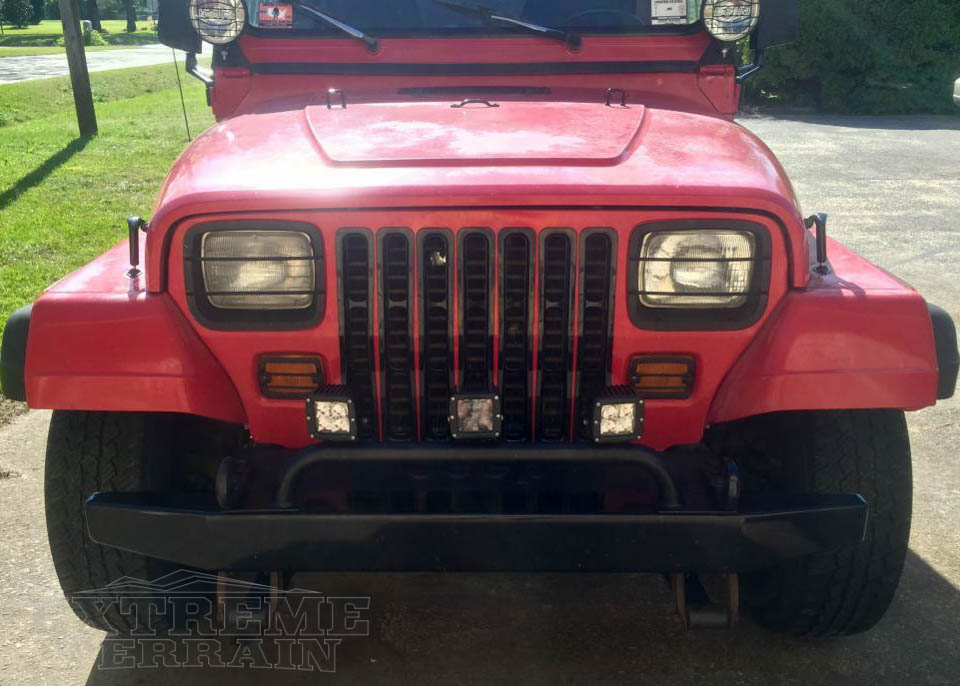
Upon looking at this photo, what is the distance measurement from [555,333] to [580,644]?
107 centimetres

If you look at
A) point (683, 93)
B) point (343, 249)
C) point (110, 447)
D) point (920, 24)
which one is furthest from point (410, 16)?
point (920, 24)

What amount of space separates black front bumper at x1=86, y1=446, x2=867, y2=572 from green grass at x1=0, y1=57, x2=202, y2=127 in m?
14.9

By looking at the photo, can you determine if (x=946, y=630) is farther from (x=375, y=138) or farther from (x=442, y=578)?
(x=375, y=138)

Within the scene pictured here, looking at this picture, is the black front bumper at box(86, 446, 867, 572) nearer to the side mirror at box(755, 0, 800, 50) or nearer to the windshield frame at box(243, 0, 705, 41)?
the windshield frame at box(243, 0, 705, 41)

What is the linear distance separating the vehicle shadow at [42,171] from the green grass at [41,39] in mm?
21774

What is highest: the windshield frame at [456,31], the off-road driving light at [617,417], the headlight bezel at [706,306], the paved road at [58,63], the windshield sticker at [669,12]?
the windshield sticker at [669,12]

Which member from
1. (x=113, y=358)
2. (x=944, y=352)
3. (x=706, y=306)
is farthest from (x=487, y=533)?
(x=944, y=352)

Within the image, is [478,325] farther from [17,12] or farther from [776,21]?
[17,12]

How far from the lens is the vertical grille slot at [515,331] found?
101 inches

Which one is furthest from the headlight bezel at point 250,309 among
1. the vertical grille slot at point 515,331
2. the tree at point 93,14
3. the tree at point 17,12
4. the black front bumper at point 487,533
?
the tree at point 93,14

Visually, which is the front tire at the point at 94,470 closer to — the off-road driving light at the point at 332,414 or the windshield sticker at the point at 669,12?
the off-road driving light at the point at 332,414

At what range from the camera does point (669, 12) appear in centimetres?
392

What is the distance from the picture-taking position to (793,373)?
258cm

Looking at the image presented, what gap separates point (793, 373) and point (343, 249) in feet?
3.66
